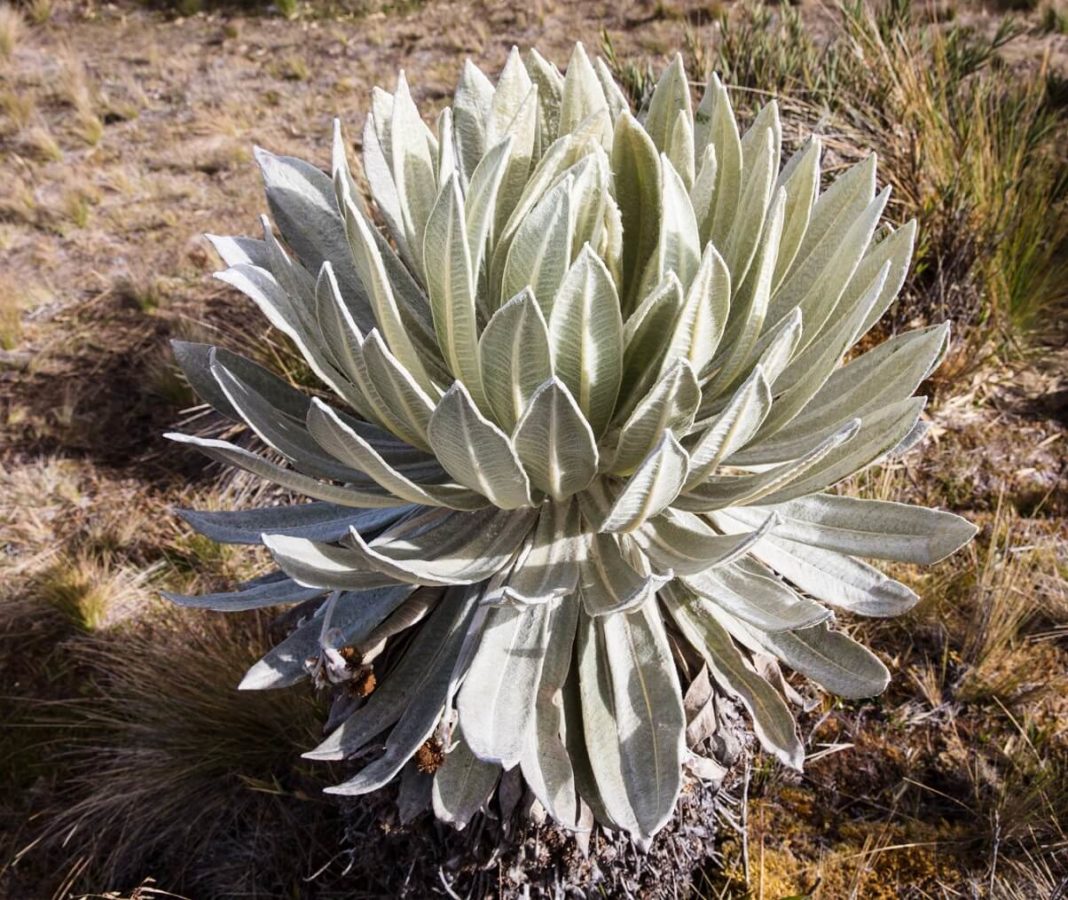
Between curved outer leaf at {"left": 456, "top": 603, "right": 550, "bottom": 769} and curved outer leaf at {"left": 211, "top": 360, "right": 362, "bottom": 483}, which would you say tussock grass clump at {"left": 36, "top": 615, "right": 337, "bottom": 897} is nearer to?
curved outer leaf at {"left": 211, "top": 360, "right": 362, "bottom": 483}

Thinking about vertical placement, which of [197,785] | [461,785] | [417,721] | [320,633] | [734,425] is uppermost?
[734,425]

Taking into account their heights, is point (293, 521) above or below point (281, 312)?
below

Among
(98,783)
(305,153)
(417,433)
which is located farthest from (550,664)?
(305,153)

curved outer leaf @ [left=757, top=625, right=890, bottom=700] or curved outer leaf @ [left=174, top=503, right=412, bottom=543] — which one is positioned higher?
curved outer leaf @ [left=174, top=503, right=412, bottom=543]

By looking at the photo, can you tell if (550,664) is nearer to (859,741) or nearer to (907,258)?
(907,258)

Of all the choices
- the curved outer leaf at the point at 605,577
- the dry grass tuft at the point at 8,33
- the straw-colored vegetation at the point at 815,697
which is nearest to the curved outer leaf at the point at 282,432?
Answer: the curved outer leaf at the point at 605,577

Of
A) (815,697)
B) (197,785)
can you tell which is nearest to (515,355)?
(815,697)

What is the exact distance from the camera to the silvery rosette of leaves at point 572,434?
1.23 meters

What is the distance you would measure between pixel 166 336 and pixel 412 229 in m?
3.00

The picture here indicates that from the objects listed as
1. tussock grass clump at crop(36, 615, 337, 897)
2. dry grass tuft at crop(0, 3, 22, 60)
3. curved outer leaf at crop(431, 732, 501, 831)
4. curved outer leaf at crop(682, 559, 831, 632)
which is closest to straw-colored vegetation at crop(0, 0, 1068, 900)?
tussock grass clump at crop(36, 615, 337, 897)

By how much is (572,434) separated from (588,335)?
0.16m

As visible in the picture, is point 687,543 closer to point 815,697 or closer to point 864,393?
point 864,393

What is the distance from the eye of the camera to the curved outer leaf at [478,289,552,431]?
117 cm

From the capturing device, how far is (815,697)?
2246 millimetres
